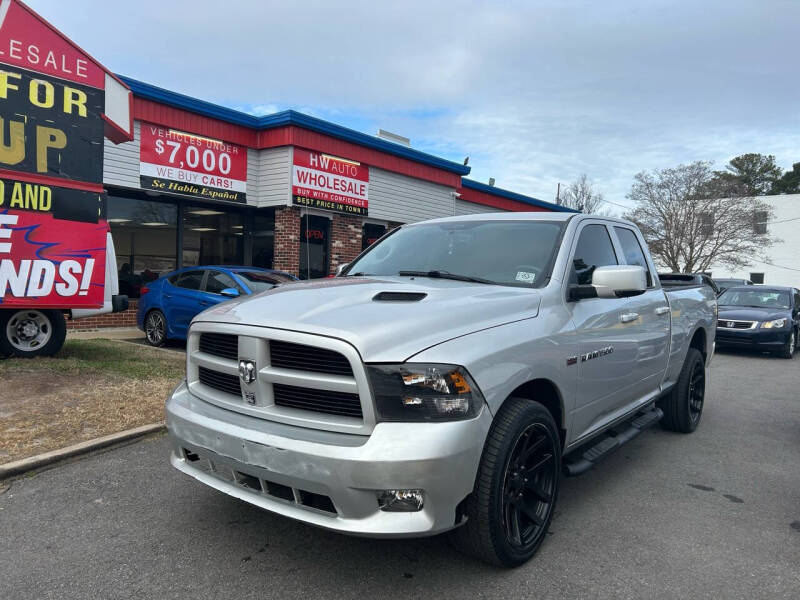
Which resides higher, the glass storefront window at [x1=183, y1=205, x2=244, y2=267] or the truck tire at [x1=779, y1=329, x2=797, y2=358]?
the glass storefront window at [x1=183, y1=205, x2=244, y2=267]

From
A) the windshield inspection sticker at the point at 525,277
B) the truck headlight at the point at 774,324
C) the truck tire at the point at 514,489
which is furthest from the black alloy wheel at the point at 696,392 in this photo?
the truck headlight at the point at 774,324

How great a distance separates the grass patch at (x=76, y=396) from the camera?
463 centimetres

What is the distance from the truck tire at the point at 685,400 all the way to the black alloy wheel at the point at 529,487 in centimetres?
284

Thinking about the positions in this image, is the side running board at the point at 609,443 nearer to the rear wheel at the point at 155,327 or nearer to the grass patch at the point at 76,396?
the grass patch at the point at 76,396

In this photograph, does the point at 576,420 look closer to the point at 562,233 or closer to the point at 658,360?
the point at 562,233

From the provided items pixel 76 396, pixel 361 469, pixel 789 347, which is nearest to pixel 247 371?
pixel 361 469

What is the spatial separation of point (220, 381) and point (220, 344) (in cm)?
19

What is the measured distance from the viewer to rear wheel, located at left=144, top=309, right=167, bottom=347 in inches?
396

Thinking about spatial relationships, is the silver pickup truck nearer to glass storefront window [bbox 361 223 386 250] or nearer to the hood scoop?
the hood scoop

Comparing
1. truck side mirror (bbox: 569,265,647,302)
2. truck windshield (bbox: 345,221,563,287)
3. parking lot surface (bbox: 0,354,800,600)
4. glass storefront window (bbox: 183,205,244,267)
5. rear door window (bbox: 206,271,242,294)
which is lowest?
parking lot surface (bbox: 0,354,800,600)

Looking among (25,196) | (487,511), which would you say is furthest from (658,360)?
(25,196)

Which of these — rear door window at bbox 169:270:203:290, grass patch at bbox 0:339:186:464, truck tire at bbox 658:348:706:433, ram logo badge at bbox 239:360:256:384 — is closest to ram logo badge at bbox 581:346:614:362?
ram logo badge at bbox 239:360:256:384

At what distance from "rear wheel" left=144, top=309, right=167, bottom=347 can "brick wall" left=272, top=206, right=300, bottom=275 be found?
3762 millimetres

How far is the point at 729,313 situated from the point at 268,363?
12356mm
